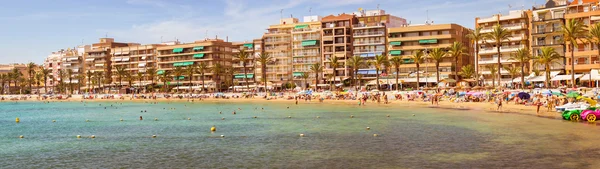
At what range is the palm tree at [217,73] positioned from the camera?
139250 millimetres

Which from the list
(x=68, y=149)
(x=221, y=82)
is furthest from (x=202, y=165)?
(x=221, y=82)

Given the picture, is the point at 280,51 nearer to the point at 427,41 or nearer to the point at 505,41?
the point at 427,41

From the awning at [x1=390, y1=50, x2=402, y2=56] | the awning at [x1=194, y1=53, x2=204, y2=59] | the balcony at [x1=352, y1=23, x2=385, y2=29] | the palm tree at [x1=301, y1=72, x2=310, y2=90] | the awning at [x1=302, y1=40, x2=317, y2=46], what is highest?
the balcony at [x1=352, y1=23, x2=385, y2=29]

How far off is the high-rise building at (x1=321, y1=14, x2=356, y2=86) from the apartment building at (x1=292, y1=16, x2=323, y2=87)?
2560 millimetres

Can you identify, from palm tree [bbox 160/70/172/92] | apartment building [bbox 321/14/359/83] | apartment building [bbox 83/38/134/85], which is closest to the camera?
apartment building [bbox 321/14/359/83]

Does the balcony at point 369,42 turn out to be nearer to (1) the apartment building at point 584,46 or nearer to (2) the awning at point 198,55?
(1) the apartment building at point 584,46

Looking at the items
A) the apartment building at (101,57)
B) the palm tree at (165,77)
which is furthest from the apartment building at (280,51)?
the apartment building at (101,57)

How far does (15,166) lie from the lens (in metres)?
28.3

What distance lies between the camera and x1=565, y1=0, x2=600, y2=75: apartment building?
8638cm

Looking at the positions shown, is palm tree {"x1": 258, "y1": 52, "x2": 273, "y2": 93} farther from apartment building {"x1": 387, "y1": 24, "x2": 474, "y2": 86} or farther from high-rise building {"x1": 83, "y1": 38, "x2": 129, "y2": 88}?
high-rise building {"x1": 83, "y1": 38, "x2": 129, "y2": 88}

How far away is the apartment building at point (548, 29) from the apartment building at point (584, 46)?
287 centimetres

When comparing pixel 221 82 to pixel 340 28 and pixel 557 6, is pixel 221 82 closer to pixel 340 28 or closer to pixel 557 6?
pixel 340 28

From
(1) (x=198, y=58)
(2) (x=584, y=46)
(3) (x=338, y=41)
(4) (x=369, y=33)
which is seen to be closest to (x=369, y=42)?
(4) (x=369, y=33)

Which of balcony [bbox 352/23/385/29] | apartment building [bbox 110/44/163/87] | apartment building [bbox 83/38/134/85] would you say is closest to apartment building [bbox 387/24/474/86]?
balcony [bbox 352/23/385/29]
